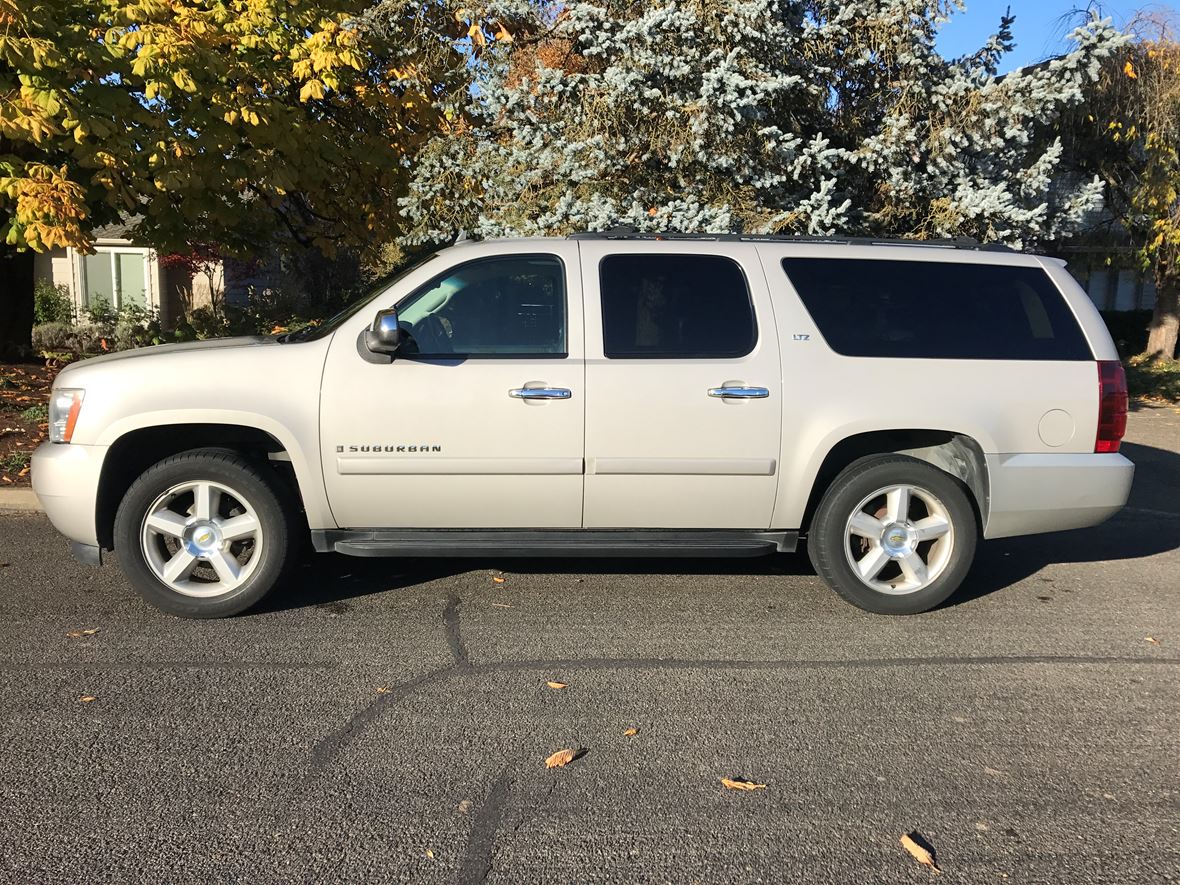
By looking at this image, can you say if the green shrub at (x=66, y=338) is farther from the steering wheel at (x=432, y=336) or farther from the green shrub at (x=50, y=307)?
the steering wheel at (x=432, y=336)

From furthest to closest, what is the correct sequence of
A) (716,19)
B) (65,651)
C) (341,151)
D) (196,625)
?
(341,151) → (716,19) → (196,625) → (65,651)

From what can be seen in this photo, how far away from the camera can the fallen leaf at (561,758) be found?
3430 millimetres

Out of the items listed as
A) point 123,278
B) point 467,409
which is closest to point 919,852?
point 467,409

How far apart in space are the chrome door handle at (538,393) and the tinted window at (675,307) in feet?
1.03

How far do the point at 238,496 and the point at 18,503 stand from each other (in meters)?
3.10

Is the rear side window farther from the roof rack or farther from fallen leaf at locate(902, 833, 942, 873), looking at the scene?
fallen leaf at locate(902, 833, 942, 873)

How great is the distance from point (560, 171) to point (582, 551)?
15.6ft

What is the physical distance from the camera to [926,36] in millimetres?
Result: 8828

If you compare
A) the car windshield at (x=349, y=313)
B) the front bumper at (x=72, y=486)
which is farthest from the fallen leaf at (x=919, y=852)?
the front bumper at (x=72, y=486)

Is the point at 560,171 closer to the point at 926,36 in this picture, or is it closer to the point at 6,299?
the point at 926,36

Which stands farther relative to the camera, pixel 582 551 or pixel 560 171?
Result: pixel 560 171

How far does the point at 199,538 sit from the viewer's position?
15.9 ft

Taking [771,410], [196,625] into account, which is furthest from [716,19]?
[196,625]

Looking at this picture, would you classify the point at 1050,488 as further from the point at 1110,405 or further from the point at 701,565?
the point at 701,565
